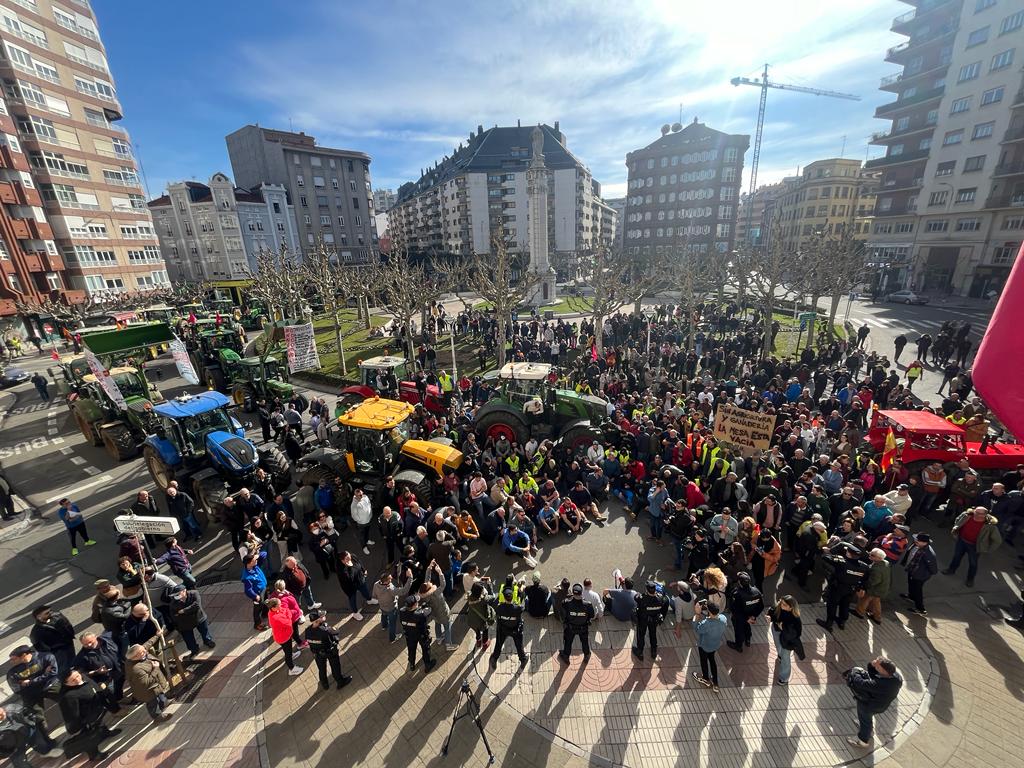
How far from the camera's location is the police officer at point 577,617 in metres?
5.89

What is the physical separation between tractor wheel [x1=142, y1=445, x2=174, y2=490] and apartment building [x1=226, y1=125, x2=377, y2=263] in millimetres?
53177

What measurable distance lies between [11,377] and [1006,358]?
36745 mm

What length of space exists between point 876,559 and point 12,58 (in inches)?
2239

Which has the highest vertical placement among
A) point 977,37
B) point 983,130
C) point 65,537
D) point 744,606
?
point 977,37

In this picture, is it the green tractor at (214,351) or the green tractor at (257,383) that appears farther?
the green tractor at (214,351)

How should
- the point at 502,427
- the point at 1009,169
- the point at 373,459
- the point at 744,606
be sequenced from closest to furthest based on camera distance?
the point at 744,606
the point at 373,459
the point at 502,427
the point at 1009,169

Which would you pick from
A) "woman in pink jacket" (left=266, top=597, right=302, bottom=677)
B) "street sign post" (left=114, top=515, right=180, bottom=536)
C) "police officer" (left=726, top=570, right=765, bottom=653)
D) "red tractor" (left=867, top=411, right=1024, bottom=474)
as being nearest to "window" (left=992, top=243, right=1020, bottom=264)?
"red tractor" (left=867, top=411, right=1024, bottom=474)

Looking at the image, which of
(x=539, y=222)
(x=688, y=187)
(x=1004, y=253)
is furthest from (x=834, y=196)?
(x=539, y=222)

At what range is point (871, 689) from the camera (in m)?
4.70

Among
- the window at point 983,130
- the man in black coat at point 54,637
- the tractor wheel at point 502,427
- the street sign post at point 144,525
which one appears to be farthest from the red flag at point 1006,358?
the window at point 983,130

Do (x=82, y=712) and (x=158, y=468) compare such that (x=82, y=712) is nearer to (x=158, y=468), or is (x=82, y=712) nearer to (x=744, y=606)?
(x=158, y=468)

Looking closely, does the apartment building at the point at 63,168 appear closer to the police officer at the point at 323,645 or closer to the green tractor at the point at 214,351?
the green tractor at the point at 214,351

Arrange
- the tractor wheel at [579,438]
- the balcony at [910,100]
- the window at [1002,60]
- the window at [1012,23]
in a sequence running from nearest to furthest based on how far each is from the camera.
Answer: the tractor wheel at [579,438] → the window at [1012,23] → the window at [1002,60] → the balcony at [910,100]

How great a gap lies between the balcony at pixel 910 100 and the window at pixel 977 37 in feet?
11.6
